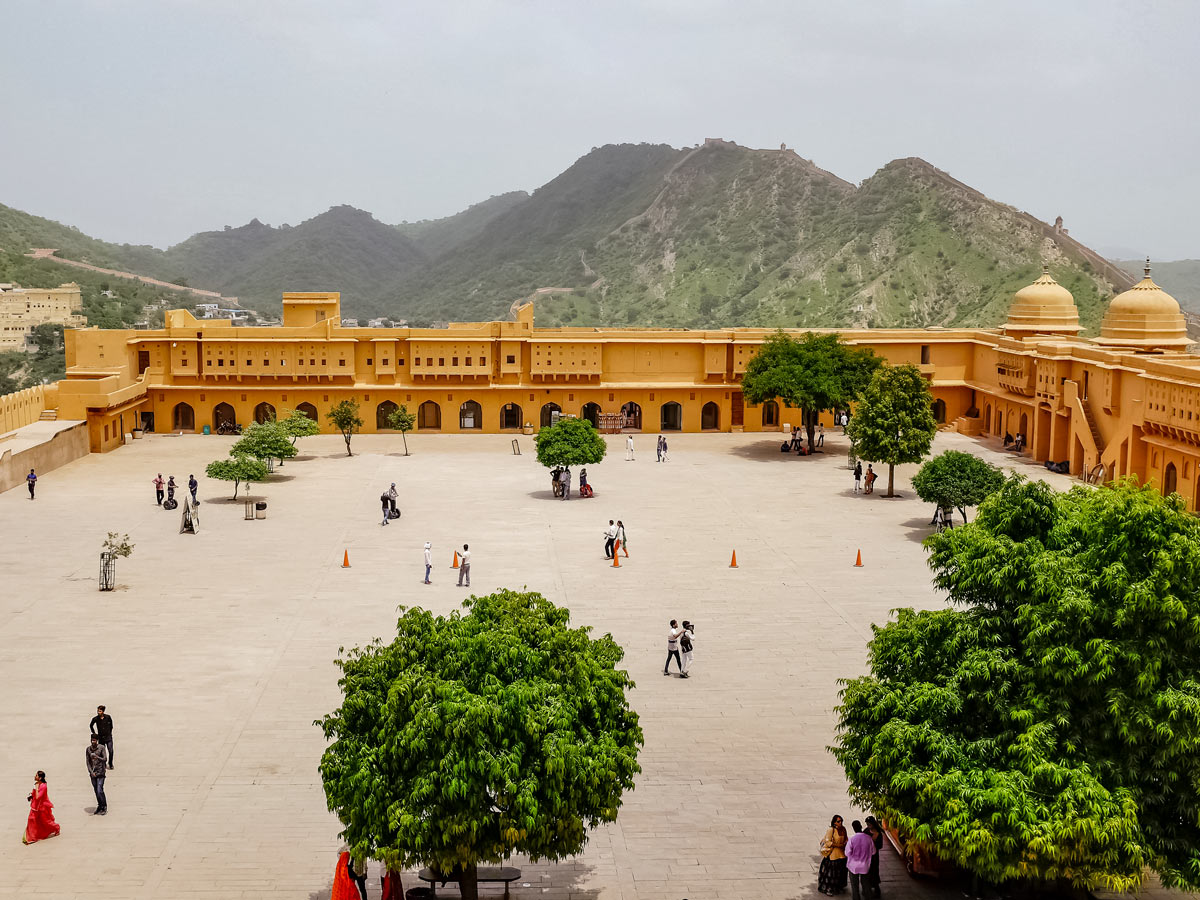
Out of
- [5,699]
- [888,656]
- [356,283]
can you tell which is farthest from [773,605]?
[356,283]

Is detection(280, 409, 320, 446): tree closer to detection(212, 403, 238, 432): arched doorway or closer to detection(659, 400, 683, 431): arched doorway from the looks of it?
detection(212, 403, 238, 432): arched doorway

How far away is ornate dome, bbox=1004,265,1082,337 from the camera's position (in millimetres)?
55000

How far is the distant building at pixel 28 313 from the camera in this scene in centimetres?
9938

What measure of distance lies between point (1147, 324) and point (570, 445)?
72.5 ft

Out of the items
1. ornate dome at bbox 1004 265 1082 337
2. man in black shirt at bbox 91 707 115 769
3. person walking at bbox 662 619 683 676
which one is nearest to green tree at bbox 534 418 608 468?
person walking at bbox 662 619 683 676

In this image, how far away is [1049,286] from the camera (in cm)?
5600

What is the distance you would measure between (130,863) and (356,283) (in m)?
156

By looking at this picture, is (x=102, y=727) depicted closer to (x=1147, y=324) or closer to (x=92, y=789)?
(x=92, y=789)

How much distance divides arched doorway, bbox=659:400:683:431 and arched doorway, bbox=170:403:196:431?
20240 millimetres

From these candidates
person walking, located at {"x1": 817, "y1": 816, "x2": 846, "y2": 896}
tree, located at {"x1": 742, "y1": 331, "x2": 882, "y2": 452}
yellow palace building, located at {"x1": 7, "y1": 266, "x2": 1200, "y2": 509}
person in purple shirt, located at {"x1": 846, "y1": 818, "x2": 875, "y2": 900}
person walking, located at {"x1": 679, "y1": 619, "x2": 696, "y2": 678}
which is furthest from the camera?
yellow palace building, located at {"x1": 7, "y1": 266, "x2": 1200, "y2": 509}

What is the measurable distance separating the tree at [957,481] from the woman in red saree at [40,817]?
24051 millimetres

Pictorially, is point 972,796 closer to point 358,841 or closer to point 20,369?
point 358,841

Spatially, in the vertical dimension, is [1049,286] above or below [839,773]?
above

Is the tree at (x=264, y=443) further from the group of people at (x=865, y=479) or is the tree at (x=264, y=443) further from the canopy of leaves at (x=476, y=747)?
the canopy of leaves at (x=476, y=747)
